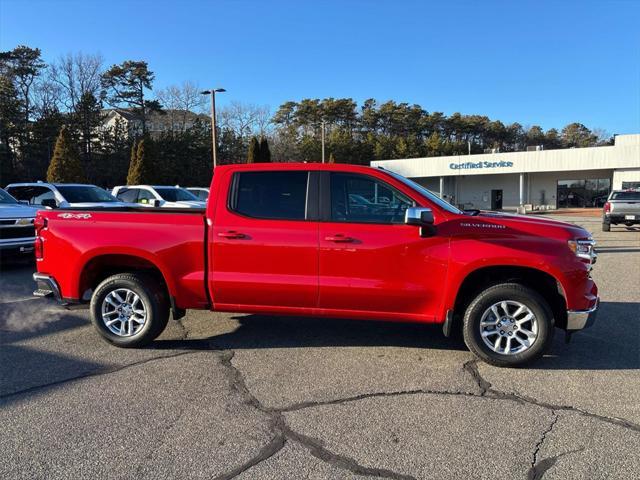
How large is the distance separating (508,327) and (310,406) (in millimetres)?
2111

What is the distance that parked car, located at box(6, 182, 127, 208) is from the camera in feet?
44.0

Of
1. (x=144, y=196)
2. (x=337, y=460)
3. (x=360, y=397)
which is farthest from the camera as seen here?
(x=144, y=196)

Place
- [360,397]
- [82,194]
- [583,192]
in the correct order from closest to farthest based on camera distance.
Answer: [360,397] < [82,194] < [583,192]

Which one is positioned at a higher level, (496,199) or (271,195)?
(496,199)

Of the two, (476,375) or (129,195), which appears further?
(129,195)

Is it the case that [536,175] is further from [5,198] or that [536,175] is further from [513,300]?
[513,300]

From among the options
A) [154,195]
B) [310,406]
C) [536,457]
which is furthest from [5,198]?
[536,457]

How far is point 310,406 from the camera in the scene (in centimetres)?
392

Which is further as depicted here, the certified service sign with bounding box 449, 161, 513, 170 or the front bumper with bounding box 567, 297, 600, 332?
the certified service sign with bounding box 449, 161, 513, 170

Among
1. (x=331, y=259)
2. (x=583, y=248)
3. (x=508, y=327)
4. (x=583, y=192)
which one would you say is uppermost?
(x=583, y=192)

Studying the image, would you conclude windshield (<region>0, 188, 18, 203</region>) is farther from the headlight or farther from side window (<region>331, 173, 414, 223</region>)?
the headlight

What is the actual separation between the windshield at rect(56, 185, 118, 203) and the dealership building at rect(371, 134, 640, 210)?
38.9 meters

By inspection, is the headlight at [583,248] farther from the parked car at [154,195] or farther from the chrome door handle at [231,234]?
the parked car at [154,195]

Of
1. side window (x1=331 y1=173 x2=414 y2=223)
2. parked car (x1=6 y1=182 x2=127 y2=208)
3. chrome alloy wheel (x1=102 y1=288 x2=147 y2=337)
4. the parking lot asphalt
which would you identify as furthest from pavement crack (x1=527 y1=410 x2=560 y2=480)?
parked car (x1=6 y1=182 x2=127 y2=208)
